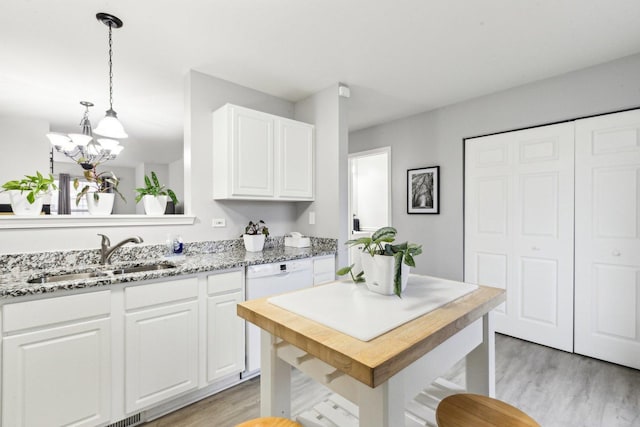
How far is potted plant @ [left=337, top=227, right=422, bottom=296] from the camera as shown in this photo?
46.4 inches

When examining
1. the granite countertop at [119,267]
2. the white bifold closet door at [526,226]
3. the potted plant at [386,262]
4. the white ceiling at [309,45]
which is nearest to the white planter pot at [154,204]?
the granite countertop at [119,267]

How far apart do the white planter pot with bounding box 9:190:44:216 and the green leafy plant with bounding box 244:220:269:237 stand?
1.45 m

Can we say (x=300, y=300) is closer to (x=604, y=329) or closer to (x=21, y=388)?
(x=21, y=388)

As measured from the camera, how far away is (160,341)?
1.84m

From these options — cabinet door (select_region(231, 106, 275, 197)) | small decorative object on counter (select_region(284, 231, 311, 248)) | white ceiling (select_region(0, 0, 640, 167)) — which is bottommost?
small decorative object on counter (select_region(284, 231, 311, 248))

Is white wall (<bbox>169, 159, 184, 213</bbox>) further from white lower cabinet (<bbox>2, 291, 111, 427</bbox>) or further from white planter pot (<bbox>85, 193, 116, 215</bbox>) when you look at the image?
white lower cabinet (<bbox>2, 291, 111, 427</bbox>)

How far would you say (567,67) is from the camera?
2633mm

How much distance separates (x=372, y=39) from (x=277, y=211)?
6.03 feet

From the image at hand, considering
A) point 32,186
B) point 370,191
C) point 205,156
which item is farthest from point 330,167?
point 370,191

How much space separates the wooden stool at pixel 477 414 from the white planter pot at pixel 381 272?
1.44ft

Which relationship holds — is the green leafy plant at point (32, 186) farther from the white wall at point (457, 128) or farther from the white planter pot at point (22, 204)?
the white wall at point (457, 128)

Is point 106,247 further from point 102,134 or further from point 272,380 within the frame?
point 272,380

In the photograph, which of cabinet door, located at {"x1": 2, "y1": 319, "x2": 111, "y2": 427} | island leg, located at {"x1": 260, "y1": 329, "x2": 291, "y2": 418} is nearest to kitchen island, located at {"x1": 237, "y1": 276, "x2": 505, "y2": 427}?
island leg, located at {"x1": 260, "y1": 329, "x2": 291, "y2": 418}

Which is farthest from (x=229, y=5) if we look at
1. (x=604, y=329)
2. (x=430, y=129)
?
(x=604, y=329)
